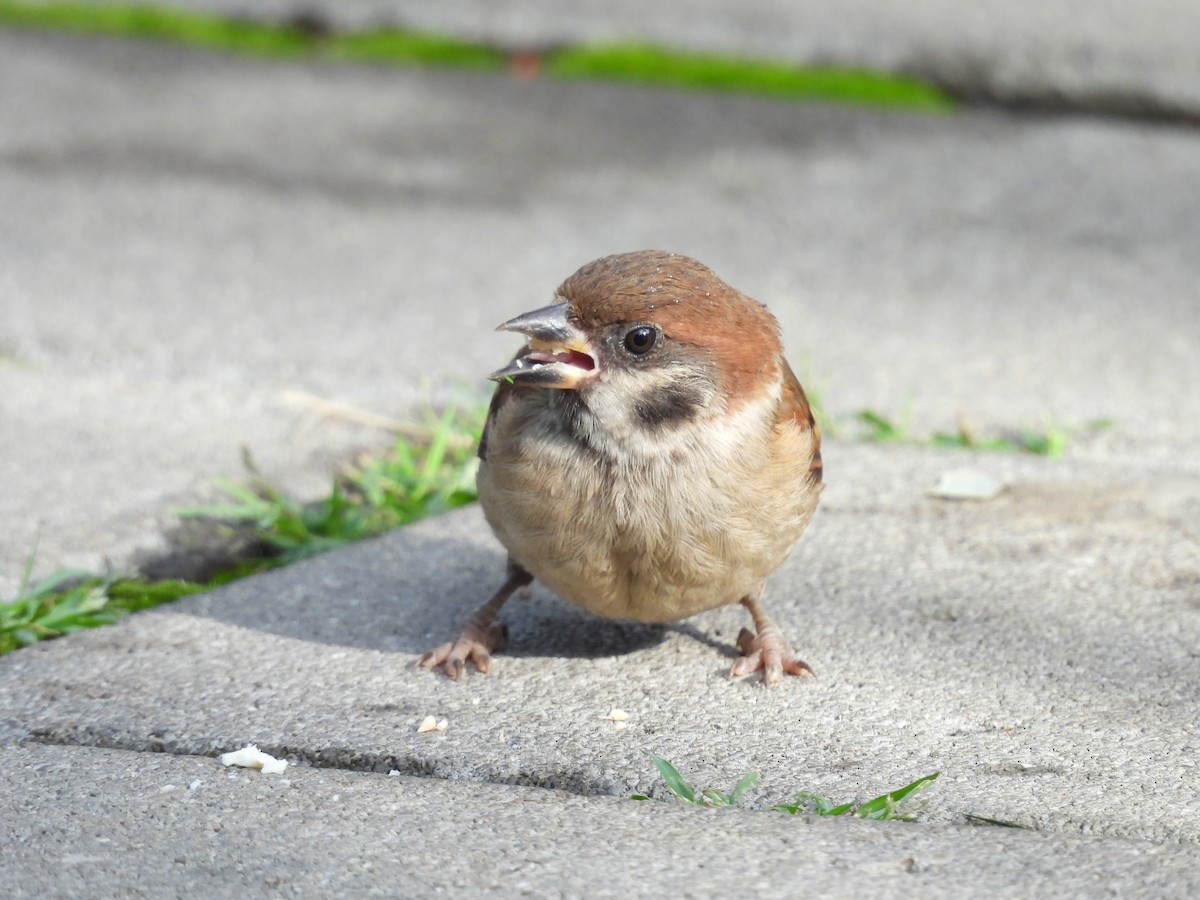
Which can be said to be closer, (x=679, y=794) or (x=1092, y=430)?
(x=679, y=794)

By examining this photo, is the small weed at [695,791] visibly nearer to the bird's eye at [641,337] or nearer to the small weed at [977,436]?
the bird's eye at [641,337]

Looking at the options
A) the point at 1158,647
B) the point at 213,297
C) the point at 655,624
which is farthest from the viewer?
the point at 213,297

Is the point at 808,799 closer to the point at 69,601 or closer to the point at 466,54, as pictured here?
the point at 69,601

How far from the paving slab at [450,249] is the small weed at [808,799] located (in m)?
1.78

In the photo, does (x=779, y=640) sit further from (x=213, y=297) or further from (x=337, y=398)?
(x=213, y=297)

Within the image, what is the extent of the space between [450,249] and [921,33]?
109 inches

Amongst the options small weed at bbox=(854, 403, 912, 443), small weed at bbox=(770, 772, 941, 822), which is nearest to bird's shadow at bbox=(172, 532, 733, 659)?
small weed at bbox=(770, 772, 941, 822)

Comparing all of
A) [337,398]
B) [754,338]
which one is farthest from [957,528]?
[337,398]

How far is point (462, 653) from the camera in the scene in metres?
3.39

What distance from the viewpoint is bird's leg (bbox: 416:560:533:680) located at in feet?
11.1

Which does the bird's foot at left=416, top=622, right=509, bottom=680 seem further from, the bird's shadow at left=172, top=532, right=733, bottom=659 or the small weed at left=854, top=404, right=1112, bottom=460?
the small weed at left=854, top=404, right=1112, bottom=460

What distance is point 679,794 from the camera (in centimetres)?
276

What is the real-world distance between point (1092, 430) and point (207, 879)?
11.2 ft

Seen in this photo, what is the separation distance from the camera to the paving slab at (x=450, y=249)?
16.2 feet
